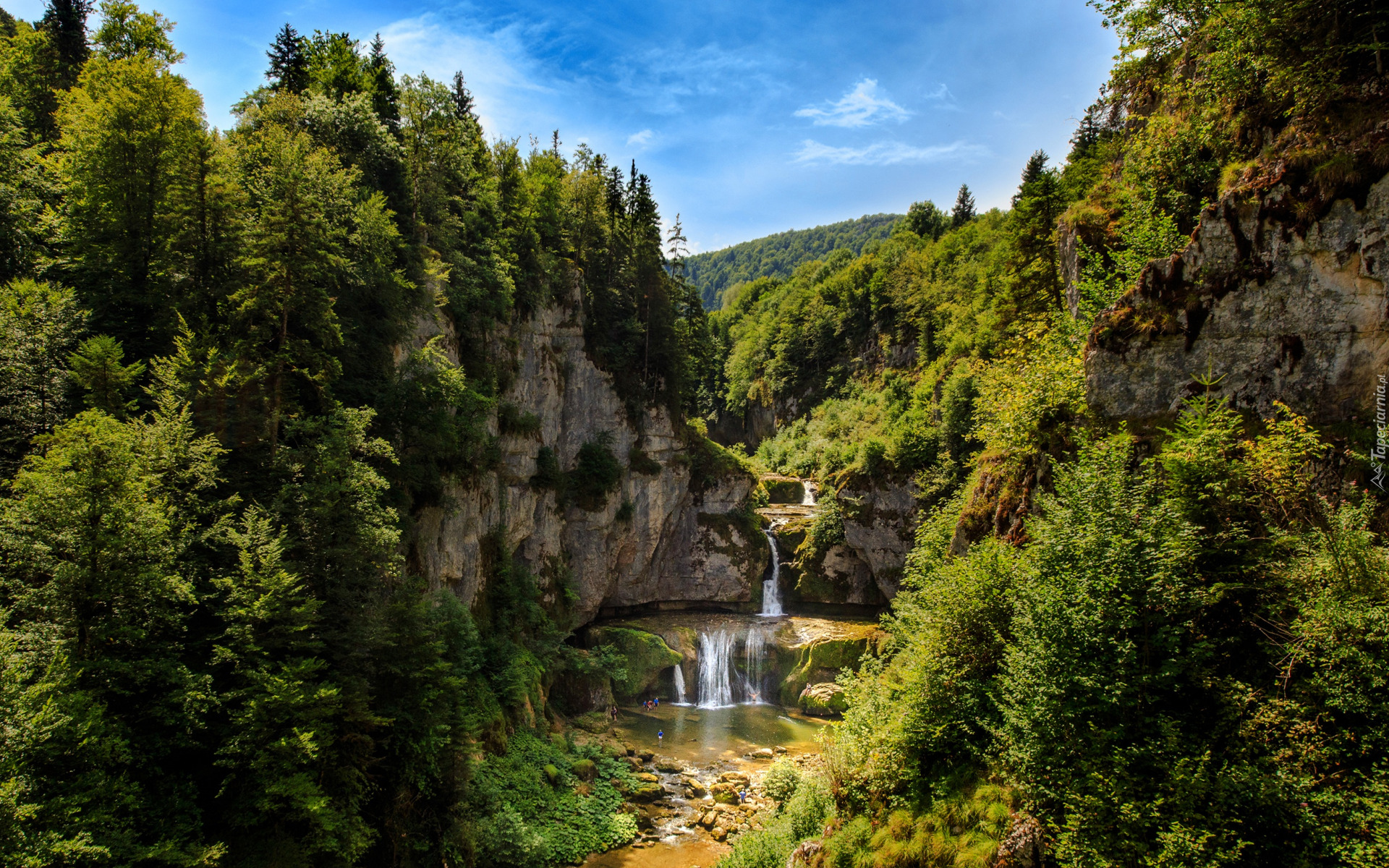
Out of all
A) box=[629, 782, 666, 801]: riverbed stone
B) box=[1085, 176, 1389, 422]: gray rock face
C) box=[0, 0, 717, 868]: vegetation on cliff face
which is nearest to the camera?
box=[1085, 176, 1389, 422]: gray rock face

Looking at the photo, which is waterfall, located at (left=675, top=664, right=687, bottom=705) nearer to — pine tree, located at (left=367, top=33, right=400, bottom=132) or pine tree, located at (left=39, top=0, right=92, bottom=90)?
pine tree, located at (left=367, top=33, right=400, bottom=132)

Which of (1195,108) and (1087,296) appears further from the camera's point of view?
(1087,296)

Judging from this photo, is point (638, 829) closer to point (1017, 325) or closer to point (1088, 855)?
point (1088, 855)

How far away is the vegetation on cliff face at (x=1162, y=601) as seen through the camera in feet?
25.3

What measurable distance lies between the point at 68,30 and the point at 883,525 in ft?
168

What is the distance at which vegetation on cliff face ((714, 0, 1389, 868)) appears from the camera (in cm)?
771

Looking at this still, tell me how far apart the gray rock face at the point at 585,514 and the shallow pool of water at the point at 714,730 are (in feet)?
25.5

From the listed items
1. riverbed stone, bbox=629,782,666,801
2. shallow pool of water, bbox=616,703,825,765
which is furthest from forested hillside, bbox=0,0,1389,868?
shallow pool of water, bbox=616,703,825,765

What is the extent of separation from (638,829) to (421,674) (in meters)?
9.60

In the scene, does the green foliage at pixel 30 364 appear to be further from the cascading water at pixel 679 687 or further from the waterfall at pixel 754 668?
the waterfall at pixel 754 668

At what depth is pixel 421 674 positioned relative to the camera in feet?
48.4

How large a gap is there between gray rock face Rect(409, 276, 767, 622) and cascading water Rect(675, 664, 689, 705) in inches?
257

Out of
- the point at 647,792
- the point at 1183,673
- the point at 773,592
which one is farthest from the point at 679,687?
the point at 1183,673

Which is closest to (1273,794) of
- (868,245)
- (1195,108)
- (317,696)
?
(1195,108)
